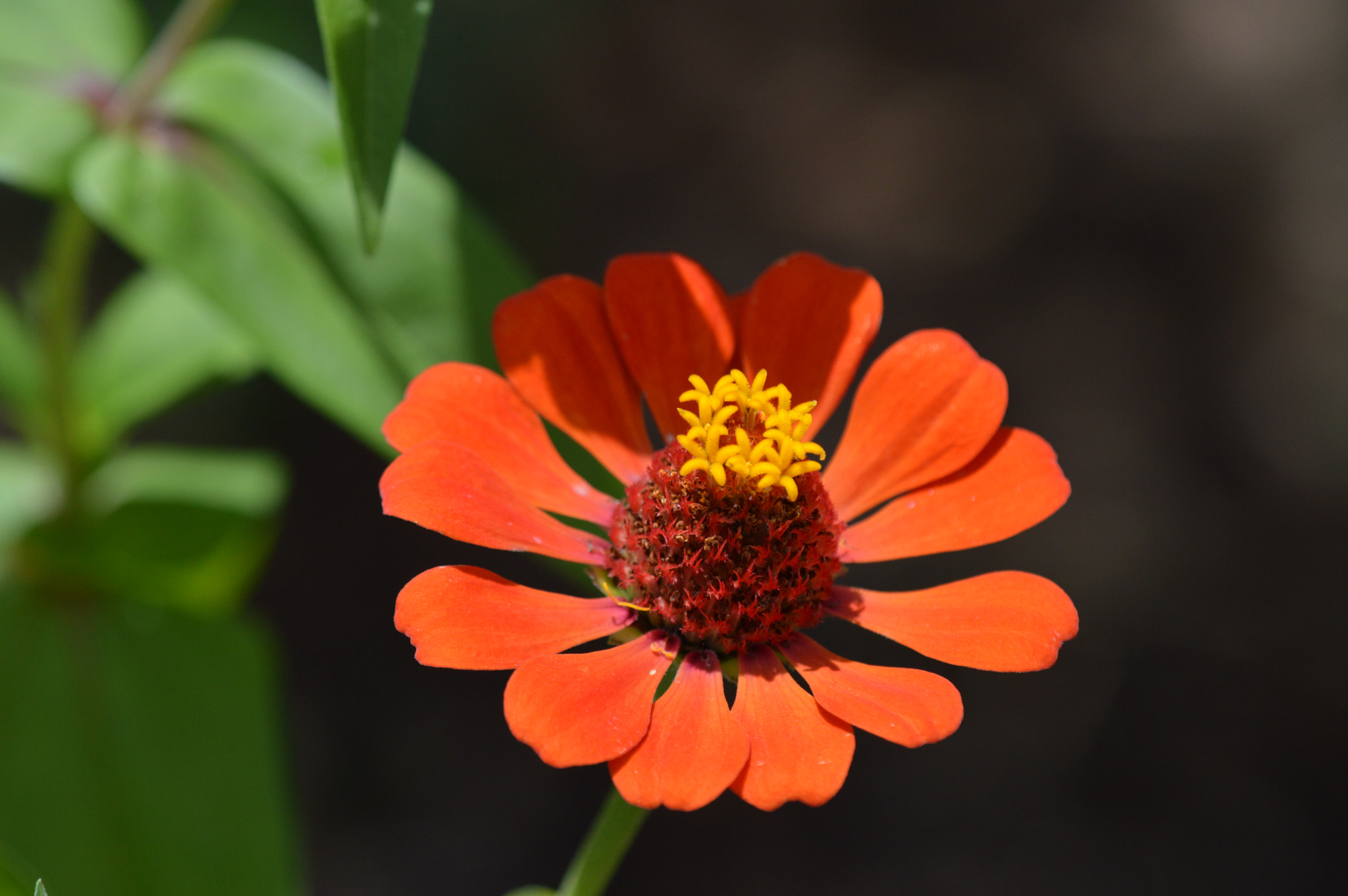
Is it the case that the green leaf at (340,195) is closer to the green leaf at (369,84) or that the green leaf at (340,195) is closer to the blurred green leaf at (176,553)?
the green leaf at (369,84)

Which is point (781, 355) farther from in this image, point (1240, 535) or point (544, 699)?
point (1240, 535)

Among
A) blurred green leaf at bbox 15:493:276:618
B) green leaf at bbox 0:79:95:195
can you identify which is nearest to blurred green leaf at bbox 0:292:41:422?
blurred green leaf at bbox 15:493:276:618

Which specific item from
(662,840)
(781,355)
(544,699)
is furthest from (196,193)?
(662,840)

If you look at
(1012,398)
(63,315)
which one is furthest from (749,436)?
(1012,398)

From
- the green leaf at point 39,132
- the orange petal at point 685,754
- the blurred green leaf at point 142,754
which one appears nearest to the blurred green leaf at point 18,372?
the blurred green leaf at point 142,754

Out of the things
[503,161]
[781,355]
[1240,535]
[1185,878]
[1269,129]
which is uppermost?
[1269,129]
